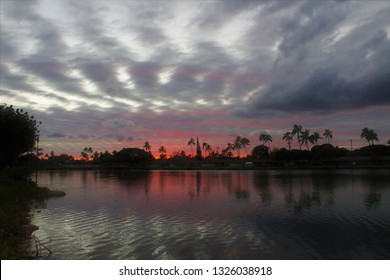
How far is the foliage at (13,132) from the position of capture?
44031 mm

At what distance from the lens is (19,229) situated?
22859 millimetres

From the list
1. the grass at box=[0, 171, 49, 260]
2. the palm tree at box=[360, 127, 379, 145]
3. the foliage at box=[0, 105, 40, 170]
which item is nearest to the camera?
the grass at box=[0, 171, 49, 260]

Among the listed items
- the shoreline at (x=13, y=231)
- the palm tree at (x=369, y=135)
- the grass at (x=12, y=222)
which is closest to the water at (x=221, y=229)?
the shoreline at (x=13, y=231)

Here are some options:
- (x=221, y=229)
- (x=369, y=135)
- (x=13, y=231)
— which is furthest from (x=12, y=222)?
(x=369, y=135)

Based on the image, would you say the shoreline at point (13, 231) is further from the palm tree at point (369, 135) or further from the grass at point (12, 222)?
the palm tree at point (369, 135)

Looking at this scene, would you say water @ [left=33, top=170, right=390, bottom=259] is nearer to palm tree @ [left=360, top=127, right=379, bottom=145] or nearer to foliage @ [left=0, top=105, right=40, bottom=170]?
foliage @ [left=0, top=105, right=40, bottom=170]

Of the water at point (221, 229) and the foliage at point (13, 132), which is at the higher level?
the foliage at point (13, 132)

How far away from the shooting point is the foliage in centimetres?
4403

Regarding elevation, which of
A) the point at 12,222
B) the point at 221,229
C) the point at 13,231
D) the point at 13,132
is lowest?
the point at 221,229

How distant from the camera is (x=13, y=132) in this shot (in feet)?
146

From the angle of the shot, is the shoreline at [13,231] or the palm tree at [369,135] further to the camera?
the palm tree at [369,135]

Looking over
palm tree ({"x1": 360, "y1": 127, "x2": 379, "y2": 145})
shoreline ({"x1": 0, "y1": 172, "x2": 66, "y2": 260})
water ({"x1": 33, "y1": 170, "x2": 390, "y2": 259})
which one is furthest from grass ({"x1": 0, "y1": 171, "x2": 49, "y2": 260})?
palm tree ({"x1": 360, "y1": 127, "x2": 379, "y2": 145})

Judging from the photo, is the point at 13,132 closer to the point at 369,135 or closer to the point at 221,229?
the point at 221,229
